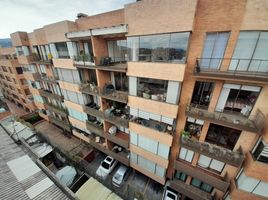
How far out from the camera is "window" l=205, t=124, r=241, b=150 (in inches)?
396

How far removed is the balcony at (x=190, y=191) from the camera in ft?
39.5

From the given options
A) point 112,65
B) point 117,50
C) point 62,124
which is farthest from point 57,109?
point 117,50

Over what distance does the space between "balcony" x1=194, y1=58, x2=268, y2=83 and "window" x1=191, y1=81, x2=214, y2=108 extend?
1.20 metres

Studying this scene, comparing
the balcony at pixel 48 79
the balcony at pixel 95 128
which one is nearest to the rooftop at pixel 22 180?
the balcony at pixel 95 128

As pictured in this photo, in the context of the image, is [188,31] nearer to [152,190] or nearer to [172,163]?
[172,163]

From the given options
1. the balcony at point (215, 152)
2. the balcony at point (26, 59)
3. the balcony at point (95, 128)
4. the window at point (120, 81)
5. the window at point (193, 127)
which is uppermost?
the balcony at point (26, 59)

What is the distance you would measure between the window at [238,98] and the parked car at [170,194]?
1121 centimetres

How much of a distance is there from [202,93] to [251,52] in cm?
390

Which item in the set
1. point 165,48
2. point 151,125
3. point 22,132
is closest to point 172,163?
point 151,125

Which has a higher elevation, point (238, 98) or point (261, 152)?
point (238, 98)

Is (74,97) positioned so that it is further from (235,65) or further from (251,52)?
(251,52)

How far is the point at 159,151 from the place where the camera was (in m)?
12.6

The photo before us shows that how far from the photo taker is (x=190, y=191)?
488 inches

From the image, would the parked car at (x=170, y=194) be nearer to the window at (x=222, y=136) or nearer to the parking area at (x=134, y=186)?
the parking area at (x=134, y=186)
